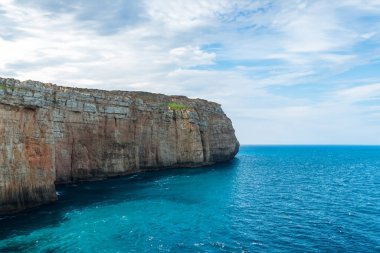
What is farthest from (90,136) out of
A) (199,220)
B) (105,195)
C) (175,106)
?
(199,220)

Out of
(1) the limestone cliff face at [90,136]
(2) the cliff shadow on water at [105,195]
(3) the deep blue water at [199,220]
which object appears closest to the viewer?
(3) the deep blue water at [199,220]

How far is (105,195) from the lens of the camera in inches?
2205

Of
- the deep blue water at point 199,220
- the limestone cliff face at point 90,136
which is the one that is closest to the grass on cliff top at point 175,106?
the limestone cliff face at point 90,136

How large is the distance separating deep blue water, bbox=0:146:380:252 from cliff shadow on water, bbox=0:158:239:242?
14 cm

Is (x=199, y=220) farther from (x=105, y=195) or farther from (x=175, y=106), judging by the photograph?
(x=175, y=106)

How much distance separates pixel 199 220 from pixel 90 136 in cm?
3734

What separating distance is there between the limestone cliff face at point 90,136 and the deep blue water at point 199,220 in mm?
5022

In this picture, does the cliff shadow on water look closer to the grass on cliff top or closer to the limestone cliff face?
the limestone cliff face

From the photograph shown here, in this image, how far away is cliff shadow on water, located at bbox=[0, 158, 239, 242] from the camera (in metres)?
39.1

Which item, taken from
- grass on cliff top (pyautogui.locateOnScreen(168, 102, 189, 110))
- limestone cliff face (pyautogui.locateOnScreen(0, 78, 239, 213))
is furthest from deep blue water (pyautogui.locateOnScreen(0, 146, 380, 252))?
grass on cliff top (pyautogui.locateOnScreen(168, 102, 189, 110))

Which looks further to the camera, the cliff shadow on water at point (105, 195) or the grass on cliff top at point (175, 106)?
the grass on cliff top at point (175, 106)

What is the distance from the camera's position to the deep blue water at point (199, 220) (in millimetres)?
32344

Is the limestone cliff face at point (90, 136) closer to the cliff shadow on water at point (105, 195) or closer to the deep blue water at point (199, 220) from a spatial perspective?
the cliff shadow on water at point (105, 195)

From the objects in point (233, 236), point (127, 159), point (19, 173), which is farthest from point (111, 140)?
point (233, 236)
